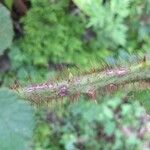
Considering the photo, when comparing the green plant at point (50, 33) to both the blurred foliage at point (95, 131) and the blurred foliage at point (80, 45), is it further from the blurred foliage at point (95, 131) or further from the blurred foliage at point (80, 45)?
the blurred foliage at point (95, 131)

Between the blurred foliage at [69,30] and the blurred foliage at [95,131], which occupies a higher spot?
the blurred foliage at [69,30]

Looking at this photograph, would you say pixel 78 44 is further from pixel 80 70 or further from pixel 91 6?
pixel 80 70

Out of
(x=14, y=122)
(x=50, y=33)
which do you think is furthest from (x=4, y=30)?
(x=50, y=33)

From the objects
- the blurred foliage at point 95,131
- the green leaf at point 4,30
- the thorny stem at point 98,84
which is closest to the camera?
the thorny stem at point 98,84

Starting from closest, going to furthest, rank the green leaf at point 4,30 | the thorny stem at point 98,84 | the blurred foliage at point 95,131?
the thorny stem at point 98,84
the green leaf at point 4,30
the blurred foliage at point 95,131

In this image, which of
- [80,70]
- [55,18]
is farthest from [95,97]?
[55,18]

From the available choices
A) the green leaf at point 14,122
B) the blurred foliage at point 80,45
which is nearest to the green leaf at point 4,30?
the green leaf at point 14,122

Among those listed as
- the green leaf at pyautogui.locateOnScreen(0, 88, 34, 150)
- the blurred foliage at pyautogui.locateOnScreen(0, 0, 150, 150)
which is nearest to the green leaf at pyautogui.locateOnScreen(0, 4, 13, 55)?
the green leaf at pyautogui.locateOnScreen(0, 88, 34, 150)
